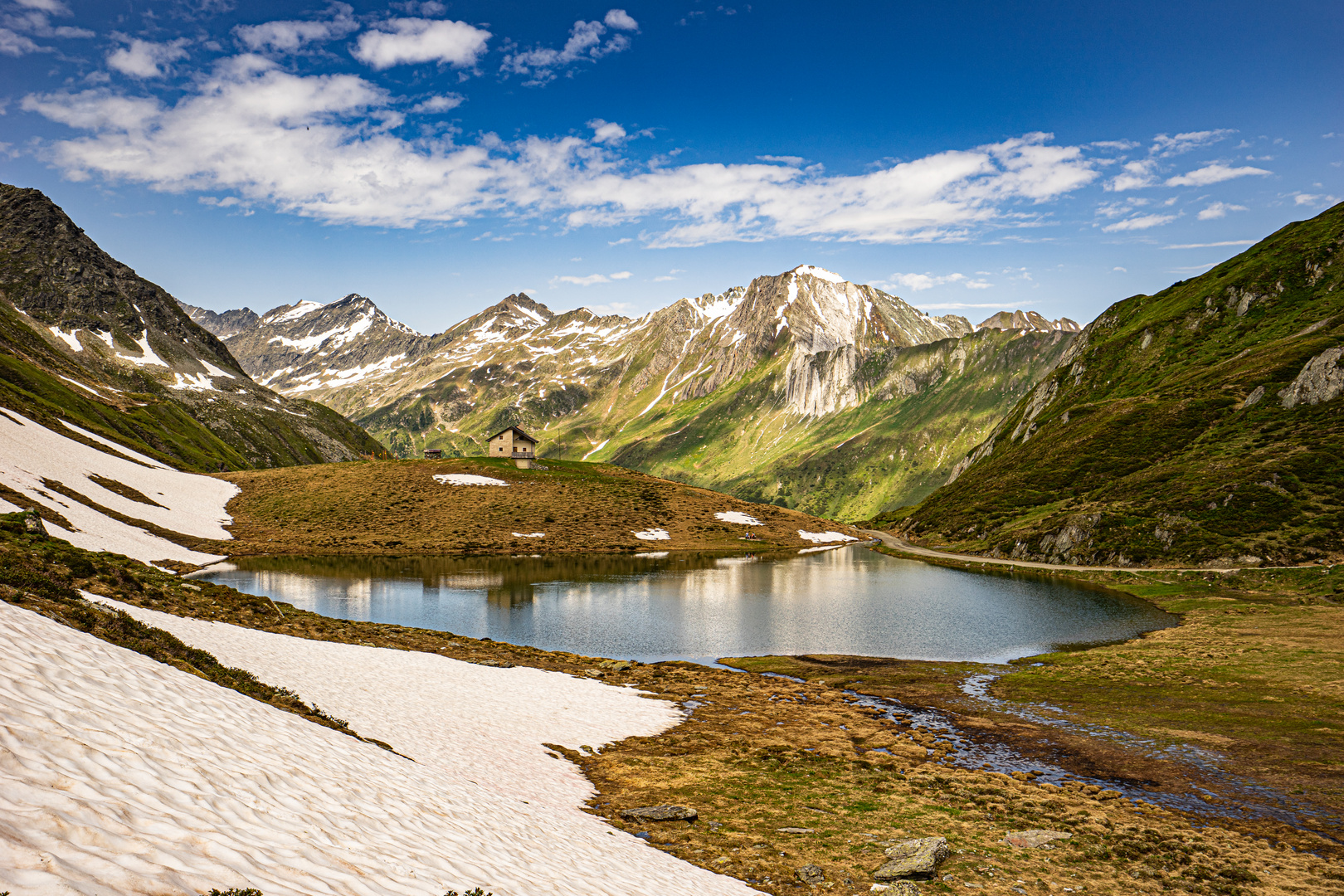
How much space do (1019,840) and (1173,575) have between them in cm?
8392

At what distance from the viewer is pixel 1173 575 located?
85.8 m

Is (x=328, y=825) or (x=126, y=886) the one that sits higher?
(x=126, y=886)

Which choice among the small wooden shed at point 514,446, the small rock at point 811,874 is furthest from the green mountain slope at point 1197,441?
the small wooden shed at point 514,446

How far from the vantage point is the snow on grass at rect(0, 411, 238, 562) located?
65000mm

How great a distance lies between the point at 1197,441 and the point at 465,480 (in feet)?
481

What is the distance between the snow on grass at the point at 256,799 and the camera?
8.10 metres

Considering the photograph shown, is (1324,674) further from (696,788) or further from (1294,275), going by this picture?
(1294,275)

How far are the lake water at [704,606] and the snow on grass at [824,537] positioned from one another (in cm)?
4218

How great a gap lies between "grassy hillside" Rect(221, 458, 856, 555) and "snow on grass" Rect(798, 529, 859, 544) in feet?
6.17

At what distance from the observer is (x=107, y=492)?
277 feet

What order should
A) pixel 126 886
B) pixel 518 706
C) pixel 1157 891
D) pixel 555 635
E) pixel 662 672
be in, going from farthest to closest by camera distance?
pixel 555 635 → pixel 662 672 → pixel 518 706 → pixel 1157 891 → pixel 126 886

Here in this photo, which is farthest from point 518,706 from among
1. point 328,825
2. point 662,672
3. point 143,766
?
point 143,766

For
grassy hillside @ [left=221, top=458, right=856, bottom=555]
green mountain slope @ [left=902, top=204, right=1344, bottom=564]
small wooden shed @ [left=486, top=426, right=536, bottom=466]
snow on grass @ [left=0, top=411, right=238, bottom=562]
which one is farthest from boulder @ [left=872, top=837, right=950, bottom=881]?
small wooden shed @ [left=486, top=426, right=536, bottom=466]

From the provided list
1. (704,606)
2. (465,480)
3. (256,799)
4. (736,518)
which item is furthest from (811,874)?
(465,480)
